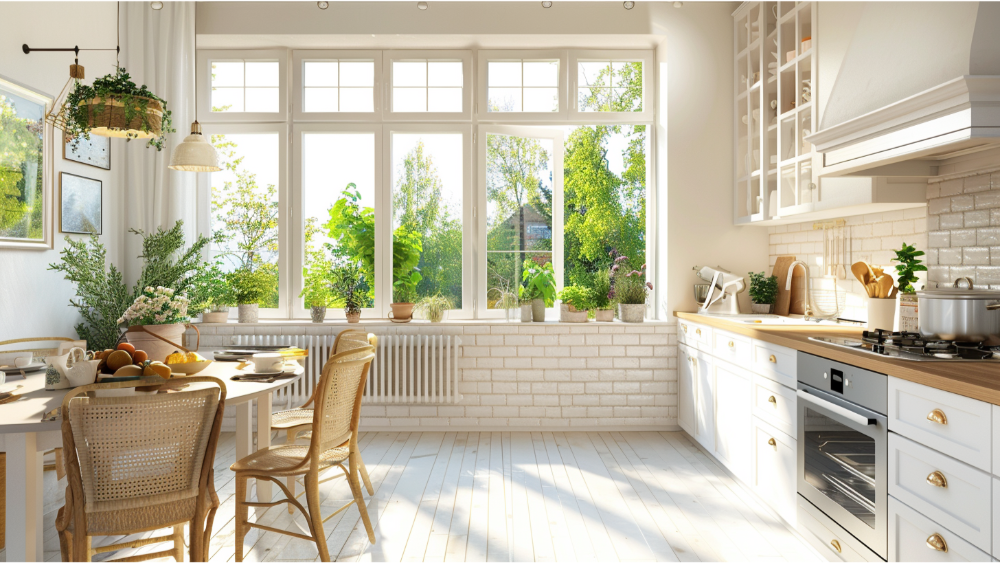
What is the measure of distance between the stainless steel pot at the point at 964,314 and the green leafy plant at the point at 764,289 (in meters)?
2.02

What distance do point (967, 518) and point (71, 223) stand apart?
15.7 feet

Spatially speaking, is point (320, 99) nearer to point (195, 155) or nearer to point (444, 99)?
point (444, 99)

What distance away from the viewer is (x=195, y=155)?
122 inches

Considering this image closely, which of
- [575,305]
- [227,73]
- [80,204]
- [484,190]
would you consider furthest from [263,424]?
[227,73]

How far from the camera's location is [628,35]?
4652mm

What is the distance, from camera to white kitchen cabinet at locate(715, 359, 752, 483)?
328 centimetres

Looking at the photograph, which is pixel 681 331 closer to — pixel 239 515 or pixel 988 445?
pixel 988 445

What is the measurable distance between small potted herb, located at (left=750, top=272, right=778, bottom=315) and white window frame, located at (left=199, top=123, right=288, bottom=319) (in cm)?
364

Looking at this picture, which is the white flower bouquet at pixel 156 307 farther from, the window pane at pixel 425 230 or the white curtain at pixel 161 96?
the window pane at pixel 425 230

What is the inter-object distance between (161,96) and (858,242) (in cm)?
494

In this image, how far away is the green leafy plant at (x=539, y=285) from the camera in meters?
4.79

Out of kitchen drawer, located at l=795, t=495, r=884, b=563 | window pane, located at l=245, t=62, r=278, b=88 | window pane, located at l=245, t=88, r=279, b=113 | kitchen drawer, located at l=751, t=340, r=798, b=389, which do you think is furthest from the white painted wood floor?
window pane, located at l=245, t=62, r=278, b=88

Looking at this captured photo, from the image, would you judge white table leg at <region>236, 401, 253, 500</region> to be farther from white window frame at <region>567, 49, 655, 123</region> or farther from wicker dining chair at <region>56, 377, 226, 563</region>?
white window frame at <region>567, 49, 655, 123</region>

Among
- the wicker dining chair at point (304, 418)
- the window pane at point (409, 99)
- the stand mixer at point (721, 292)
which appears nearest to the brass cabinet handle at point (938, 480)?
the wicker dining chair at point (304, 418)
